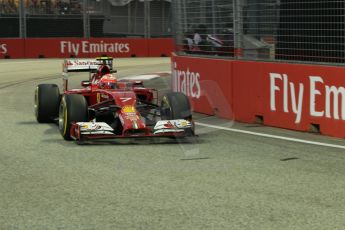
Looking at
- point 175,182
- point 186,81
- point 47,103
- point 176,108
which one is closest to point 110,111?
point 176,108

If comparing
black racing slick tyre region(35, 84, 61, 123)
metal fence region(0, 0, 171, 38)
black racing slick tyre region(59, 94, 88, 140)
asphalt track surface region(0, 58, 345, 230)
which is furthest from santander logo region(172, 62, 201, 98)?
metal fence region(0, 0, 171, 38)

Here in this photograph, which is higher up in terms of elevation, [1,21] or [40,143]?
[1,21]

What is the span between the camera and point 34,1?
31172mm

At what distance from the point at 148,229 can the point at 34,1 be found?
2763cm

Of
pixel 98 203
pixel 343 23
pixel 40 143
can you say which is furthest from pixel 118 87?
pixel 98 203

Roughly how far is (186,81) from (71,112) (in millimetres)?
4464

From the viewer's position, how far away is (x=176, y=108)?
947 cm

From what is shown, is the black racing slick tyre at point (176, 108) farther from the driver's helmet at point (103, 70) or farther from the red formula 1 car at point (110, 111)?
the driver's helmet at point (103, 70)

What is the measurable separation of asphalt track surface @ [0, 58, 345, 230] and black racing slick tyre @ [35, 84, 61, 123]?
0.70 meters

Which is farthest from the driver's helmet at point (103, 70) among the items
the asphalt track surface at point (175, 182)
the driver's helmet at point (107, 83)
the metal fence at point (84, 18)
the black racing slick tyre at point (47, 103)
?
the metal fence at point (84, 18)

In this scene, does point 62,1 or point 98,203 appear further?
point 62,1

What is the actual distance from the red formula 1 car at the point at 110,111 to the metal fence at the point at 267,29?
6.25ft

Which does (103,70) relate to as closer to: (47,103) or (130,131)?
(47,103)

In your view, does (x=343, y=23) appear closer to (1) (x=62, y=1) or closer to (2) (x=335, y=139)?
(2) (x=335, y=139)
